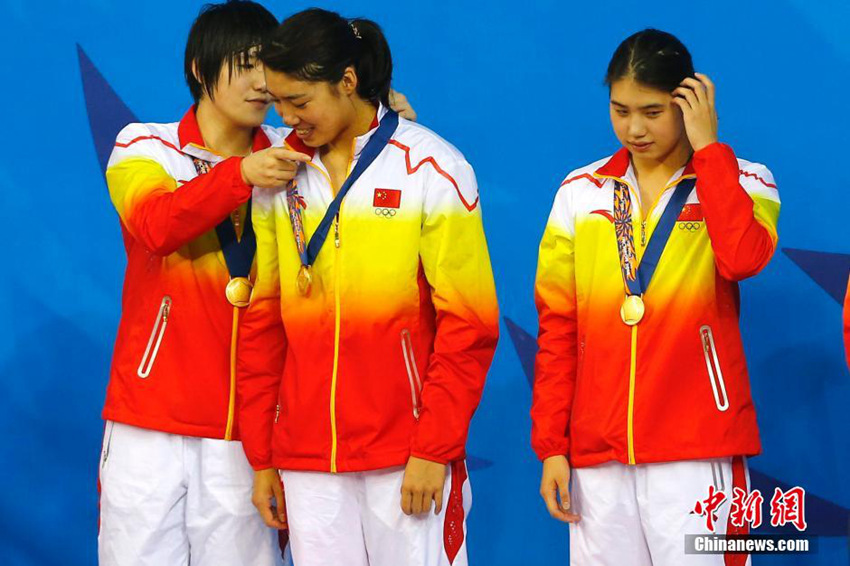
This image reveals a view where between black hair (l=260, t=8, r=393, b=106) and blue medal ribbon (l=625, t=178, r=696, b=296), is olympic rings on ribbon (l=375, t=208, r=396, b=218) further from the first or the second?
blue medal ribbon (l=625, t=178, r=696, b=296)

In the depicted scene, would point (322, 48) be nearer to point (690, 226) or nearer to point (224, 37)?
→ point (224, 37)

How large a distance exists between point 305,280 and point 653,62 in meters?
0.79

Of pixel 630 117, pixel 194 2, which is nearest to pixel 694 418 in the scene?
pixel 630 117

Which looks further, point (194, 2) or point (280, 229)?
point (194, 2)

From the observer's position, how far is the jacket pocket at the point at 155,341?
2703 millimetres

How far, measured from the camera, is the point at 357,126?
2.55 m

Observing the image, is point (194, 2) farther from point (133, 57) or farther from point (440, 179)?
point (440, 179)

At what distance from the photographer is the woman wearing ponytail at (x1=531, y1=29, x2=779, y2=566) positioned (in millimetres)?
2479

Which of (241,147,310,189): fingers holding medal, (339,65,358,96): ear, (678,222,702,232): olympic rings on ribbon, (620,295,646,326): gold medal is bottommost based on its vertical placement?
(620,295,646,326): gold medal

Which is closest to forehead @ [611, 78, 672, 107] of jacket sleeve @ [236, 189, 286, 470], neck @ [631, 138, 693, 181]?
neck @ [631, 138, 693, 181]

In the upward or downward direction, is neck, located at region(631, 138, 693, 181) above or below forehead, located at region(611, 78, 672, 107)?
below

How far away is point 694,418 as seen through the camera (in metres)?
2.50

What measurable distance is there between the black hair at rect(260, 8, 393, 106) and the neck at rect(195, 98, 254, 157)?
0.38 m

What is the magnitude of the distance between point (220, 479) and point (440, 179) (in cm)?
76
